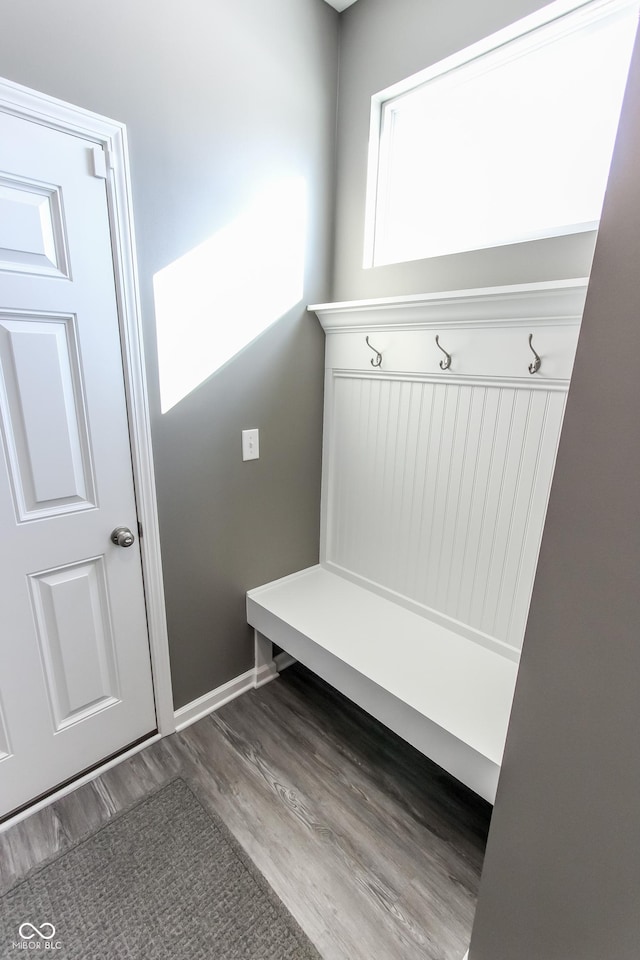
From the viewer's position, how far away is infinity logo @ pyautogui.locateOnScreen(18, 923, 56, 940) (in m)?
1.14

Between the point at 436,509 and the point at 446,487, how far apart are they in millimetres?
99

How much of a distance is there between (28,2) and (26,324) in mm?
724

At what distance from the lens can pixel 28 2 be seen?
104 cm

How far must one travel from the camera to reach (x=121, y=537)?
1459mm

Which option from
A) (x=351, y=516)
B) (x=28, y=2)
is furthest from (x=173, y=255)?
(x=351, y=516)

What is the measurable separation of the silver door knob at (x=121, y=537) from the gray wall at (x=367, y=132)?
4.12 ft

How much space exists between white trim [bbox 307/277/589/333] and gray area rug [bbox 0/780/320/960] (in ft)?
5.90

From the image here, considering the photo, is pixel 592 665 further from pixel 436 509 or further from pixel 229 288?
pixel 229 288

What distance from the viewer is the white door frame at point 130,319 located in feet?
3.64

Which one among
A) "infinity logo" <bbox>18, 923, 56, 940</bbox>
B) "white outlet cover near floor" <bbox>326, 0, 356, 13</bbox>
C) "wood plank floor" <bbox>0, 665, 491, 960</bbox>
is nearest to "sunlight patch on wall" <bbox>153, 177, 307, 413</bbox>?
Result: "white outlet cover near floor" <bbox>326, 0, 356, 13</bbox>

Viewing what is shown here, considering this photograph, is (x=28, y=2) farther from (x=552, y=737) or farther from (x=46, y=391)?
(x=552, y=737)

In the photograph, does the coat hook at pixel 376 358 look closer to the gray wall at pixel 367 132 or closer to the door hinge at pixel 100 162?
the gray wall at pixel 367 132

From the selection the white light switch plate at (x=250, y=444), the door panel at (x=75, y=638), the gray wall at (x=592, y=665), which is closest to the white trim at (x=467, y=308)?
the white light switch plate at (x=250, y=444)

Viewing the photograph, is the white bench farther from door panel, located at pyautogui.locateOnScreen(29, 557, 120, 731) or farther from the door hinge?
the door hinge
